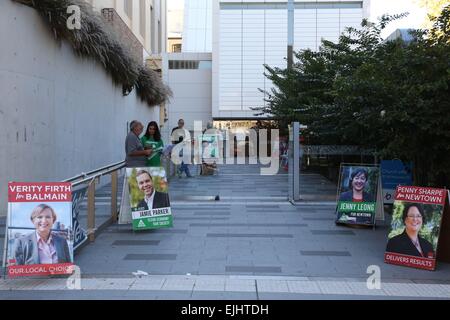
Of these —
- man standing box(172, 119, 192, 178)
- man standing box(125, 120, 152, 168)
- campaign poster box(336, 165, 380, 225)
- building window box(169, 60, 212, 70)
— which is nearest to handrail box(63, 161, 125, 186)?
man standing box(125, 120, 152, 168)

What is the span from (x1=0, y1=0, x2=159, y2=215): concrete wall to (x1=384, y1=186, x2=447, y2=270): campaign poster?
6595mm

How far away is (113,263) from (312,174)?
394 inches

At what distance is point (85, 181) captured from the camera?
7.39 metres

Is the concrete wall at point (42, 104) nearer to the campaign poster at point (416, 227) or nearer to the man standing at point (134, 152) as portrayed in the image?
the man standing at point (134, 152)

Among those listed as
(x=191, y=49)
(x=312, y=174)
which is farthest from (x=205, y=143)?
(x=191, y=49)

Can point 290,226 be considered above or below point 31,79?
below

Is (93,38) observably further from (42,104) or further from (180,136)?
(180,136)

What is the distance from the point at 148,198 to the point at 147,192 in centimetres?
10

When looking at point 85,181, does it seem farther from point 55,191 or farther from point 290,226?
point 290,226

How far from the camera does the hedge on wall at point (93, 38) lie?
10297 millimetres

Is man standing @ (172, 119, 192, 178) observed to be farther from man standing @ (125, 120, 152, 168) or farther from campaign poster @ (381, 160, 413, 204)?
campaign poster @ (381, 160, 413, 204)

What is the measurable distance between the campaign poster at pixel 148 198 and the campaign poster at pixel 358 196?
2.85 metres

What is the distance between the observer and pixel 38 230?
579cm

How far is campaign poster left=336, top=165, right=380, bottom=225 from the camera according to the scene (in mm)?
8547
